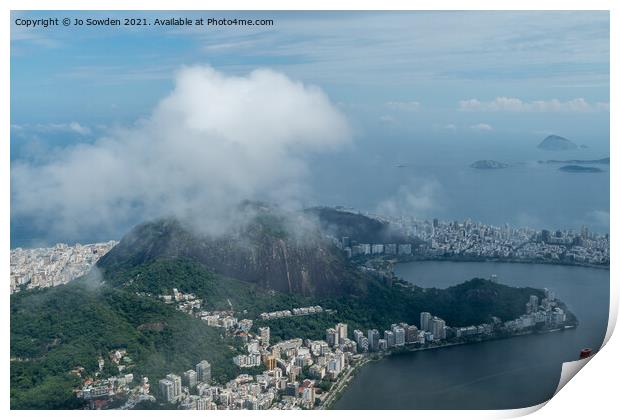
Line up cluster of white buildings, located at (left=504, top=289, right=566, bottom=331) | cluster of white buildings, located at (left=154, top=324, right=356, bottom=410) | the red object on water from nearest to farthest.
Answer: cluster of white buildings, located at (left=154, top=324, right=356, bottom=410) → the red object on water → cluster of white buildings, located at (left=504, top=289, right=566, bottom=331)

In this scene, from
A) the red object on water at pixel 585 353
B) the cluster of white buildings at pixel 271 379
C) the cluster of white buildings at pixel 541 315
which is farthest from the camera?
the cluster of white buildings at pixel 541 315

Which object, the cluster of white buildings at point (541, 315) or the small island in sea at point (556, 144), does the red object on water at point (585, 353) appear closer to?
the cluster of white buildings at point (541, 315)

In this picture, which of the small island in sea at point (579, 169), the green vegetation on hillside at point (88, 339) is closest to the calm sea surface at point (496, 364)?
the small island in sea at point (579, 169)

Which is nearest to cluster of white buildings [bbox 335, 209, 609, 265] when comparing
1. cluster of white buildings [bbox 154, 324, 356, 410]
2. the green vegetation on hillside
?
cluster of white buildings [bbox 154, 324, 356, 410]

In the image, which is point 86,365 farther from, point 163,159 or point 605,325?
point 605,325

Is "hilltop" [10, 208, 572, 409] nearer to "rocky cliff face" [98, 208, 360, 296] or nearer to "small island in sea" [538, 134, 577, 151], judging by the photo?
"rocky cliff face" [98, 208, 360, 296]

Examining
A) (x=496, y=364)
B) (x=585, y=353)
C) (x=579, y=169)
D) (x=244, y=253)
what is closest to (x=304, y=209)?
(x=244, y=253)

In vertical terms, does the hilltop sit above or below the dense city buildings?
above
